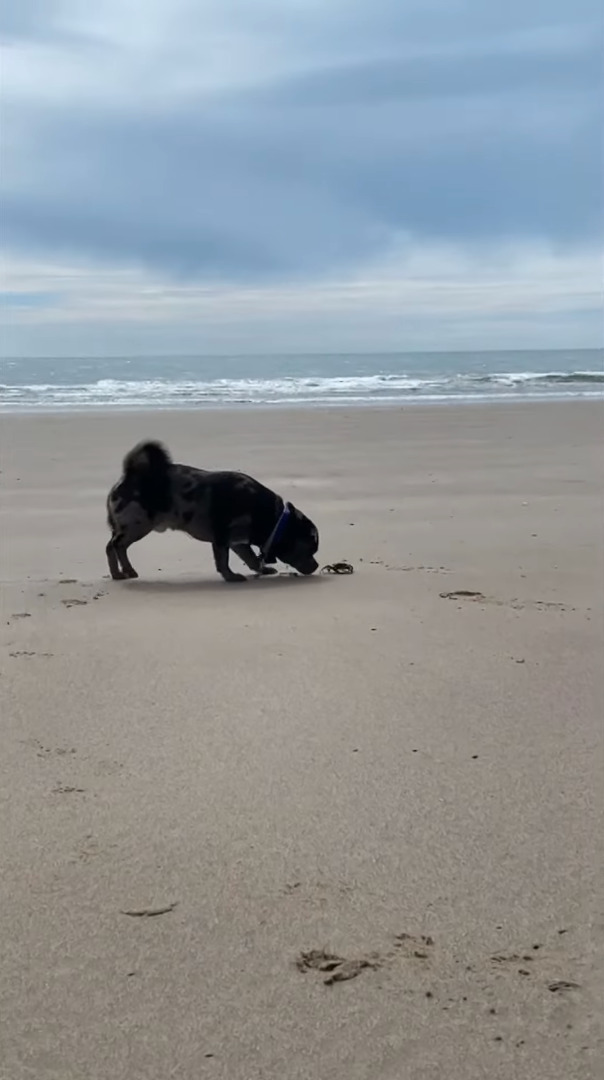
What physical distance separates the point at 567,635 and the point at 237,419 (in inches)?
633

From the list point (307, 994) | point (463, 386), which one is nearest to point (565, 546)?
point (307, 994)

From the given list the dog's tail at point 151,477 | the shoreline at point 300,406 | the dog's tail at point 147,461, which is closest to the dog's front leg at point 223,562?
the dog's tail at point 151,477

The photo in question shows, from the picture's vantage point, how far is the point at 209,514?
728 cm

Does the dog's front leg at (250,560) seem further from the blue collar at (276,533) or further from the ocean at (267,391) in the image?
the ocean at (267,391)

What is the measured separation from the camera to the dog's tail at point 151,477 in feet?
24.0

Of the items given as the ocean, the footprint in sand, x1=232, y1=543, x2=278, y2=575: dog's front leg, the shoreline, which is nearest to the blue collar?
x1=232, y1=543, x2=278, y2=575: dog's front leg

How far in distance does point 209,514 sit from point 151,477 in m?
0.44

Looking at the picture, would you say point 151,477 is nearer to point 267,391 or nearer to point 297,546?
point 297,546

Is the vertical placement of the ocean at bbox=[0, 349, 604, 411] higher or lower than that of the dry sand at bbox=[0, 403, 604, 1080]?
higher

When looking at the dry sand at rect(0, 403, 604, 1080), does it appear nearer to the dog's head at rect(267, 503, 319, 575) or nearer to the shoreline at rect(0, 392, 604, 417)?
the dog's head at rect(267, 503, 319, 575)

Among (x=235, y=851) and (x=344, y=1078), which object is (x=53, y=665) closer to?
(x=235, y=851)

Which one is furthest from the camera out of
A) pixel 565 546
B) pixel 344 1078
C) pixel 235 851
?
pixel 565 546

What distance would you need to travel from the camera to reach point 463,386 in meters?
34.2

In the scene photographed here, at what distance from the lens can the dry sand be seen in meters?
2.31
